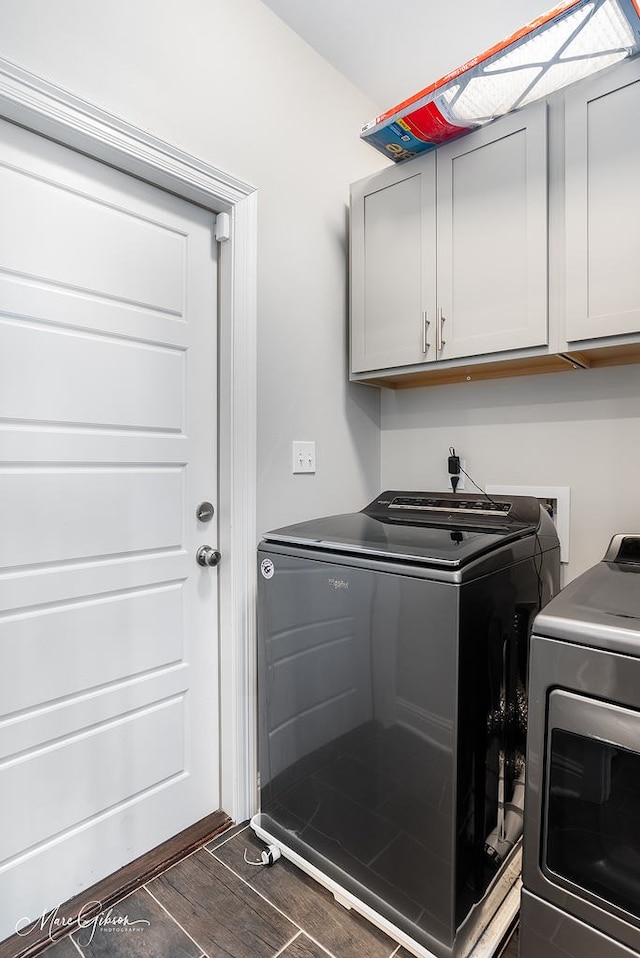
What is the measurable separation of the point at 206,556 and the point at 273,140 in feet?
4.68

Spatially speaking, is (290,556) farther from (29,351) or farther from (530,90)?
(530,90)

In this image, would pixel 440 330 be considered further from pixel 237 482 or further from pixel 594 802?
pixel 594 802

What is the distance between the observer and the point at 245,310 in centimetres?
165

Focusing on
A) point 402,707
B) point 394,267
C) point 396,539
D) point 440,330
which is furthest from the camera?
point 394,267

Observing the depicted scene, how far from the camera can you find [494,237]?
1567 mm

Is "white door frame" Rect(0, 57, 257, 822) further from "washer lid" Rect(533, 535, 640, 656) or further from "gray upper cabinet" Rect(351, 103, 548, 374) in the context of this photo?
"washer lid" Rect(533, 535, 640, 656)

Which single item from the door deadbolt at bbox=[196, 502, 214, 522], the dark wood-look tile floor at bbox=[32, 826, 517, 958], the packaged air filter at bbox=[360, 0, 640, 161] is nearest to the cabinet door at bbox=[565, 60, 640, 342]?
the packaged air filter at bbox=[360, 0, 640, 161]

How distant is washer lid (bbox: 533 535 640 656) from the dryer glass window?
0.19m

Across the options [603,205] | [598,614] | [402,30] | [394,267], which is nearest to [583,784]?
[598,614]

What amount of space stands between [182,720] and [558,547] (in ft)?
4.37

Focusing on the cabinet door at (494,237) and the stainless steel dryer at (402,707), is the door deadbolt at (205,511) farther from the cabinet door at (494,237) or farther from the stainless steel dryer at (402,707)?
the cabinet door at (494,237)

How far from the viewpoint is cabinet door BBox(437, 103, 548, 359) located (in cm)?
148

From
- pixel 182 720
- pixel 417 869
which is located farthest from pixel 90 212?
pixel 417 869

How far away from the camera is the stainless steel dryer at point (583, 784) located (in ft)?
2.98
